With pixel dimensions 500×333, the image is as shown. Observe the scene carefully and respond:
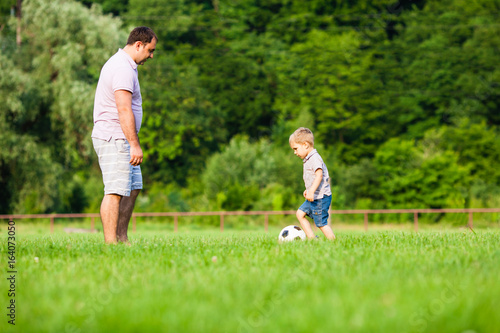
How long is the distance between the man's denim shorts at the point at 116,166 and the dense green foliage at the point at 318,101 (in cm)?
2937

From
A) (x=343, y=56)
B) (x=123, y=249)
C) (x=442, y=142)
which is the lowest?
(x=123, y=249)

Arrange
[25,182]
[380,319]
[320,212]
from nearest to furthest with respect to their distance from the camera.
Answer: [380,319] < [320,212] < [25,182]

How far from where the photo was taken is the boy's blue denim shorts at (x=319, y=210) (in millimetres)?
8344

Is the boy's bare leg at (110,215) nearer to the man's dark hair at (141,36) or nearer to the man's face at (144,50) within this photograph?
the man's face at (144,50)

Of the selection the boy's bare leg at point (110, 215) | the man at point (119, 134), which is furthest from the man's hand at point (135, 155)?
the boy's bare leg at point (110, 215)

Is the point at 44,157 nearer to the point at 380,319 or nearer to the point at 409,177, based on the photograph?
the point at 409,177

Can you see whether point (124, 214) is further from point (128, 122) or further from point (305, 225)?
point (305, 225)

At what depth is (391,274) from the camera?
4297mm

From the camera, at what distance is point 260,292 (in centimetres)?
366

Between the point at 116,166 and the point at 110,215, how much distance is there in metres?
0.61

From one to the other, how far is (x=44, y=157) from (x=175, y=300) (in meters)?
28.7

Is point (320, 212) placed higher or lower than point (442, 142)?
lower

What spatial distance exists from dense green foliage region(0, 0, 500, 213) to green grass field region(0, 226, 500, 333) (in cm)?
3192

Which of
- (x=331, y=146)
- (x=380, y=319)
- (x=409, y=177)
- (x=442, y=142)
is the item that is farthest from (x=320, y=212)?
(x=331, y=146)
